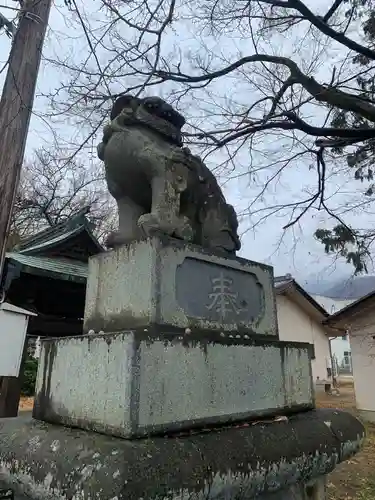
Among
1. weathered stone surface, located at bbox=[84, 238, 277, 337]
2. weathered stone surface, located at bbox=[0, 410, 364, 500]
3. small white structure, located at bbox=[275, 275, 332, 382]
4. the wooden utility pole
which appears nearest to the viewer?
weathered stone surface, located at bbox=[0, 410, 364, 500]

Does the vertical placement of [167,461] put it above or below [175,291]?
below

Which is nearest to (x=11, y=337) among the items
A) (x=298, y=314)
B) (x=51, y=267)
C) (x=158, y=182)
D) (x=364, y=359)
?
(x=51, y=267)

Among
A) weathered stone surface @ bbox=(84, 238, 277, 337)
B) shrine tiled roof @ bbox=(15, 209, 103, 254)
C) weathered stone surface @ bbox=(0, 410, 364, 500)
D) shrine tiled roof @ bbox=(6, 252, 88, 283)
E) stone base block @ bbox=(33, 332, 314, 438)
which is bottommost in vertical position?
weathered stone surface @ bbox=(0, 410, 364, 500)

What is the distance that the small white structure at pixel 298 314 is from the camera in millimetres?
16781

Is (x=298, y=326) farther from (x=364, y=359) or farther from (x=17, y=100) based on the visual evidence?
(x=17, y=100)

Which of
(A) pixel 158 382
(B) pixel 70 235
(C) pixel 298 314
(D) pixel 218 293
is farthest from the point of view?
(C) pixel 298 314

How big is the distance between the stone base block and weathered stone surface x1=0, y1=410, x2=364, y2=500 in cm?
7

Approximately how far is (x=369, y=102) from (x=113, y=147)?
5.02 meters

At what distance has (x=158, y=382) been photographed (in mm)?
1399

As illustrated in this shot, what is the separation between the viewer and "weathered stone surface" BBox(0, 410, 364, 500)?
112cm

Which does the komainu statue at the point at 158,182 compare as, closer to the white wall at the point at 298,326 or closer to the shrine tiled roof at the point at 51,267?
the shrine tiled roof at the point at 51,267

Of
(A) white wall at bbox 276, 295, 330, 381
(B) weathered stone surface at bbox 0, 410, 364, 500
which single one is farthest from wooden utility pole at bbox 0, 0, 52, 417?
(A) white wall at bbox 276, 295, 330, 381

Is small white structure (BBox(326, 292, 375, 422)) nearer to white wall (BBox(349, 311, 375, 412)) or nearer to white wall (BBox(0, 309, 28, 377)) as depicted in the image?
white wall (BBox(349, 311, 375, 412))

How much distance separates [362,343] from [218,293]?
10.4 m
